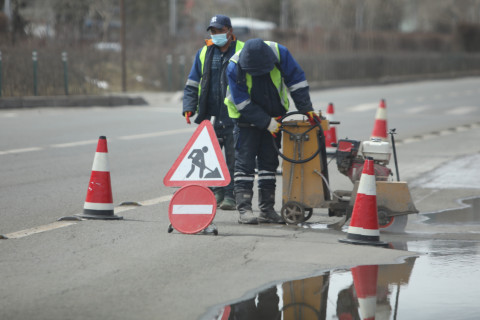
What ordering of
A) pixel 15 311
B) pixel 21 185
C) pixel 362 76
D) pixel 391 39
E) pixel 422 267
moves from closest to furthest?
pixel 15 311 < pixel 422 267 < pixel 21 185 < pixel 362 76 < pixel 391 39

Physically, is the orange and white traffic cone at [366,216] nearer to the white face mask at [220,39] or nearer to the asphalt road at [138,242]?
the asphalt road at [138,242]

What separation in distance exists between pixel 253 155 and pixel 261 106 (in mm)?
460

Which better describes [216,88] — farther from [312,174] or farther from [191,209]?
[191,209]

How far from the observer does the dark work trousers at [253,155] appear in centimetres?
780

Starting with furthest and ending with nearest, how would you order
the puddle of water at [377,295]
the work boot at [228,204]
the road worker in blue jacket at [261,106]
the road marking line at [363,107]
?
the road marking line at [363,107] → the work boot at [228,204] → the road worker in blue jacket at [261,106] → the puddle of water at [377,295]

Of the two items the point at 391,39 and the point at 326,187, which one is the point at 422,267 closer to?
the point at 326,187

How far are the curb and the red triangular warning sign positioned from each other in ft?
50.7

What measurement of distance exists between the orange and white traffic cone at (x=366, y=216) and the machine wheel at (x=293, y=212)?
0.90 m

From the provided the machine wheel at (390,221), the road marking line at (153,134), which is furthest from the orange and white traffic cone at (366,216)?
the road marking line at (153,134)

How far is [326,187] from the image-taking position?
7.82 m

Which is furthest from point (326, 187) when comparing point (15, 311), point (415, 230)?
point (15, 311)

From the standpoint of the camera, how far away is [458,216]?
28.0 ft

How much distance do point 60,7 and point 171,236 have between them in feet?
153

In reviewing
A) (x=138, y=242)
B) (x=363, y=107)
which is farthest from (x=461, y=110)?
(x=138, y=242)
